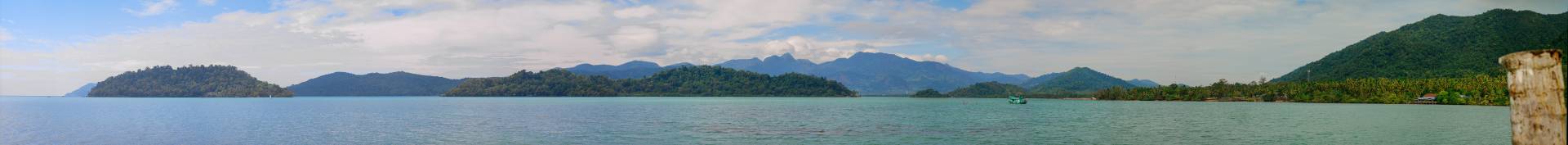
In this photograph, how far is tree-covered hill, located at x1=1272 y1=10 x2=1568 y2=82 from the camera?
541 ft

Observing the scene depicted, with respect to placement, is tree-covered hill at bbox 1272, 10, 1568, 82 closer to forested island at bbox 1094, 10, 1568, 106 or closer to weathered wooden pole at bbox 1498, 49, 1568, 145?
forested island at bbox 1094, 10, 1568, 106

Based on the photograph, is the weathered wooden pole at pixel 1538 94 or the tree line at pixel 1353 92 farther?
the tree line at pixel 1353 92

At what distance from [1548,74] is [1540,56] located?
255 mm

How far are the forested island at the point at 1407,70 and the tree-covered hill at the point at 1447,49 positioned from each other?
0.14 metres

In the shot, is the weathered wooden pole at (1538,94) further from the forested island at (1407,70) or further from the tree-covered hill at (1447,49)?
the tree-covered hill at (1447,49)

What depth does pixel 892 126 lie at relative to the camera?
51781 millimetres

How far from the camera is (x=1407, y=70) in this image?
170m

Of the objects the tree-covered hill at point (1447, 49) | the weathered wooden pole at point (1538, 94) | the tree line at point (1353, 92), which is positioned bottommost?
the weathered wooden pole at point (1538, 94)

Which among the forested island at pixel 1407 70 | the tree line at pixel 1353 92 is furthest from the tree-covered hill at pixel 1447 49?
the tree line at pixel 1353 92

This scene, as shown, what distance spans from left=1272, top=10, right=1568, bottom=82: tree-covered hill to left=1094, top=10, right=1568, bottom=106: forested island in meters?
0.14

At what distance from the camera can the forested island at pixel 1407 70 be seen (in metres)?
132

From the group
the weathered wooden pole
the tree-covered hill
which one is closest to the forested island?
the tree-covered hill

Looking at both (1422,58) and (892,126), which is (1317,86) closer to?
(1422,58)

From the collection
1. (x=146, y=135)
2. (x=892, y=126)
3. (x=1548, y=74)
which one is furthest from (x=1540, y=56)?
(x=146, y=135)
